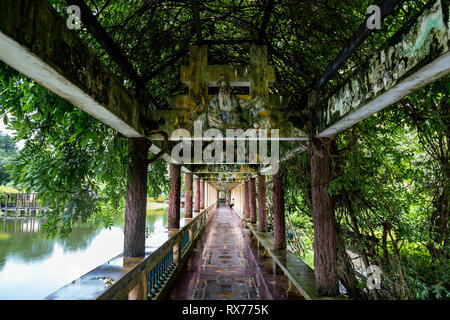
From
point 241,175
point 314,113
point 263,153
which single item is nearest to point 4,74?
point 314,113

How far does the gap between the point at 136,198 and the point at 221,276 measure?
2845 millimetres

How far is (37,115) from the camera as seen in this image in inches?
100

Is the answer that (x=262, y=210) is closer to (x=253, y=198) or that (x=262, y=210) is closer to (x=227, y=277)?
(x=253, y=198)

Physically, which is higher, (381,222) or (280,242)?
(381,222)

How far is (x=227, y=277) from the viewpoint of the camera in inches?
205

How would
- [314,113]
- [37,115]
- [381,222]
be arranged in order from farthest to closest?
1. [381,222]
2. [314,113]
3. [37,115]

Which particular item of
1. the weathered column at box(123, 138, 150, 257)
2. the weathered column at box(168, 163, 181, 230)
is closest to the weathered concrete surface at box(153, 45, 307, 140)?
the weathered column at box(123, 138, 150, 257)

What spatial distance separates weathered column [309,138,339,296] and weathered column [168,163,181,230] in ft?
12.9

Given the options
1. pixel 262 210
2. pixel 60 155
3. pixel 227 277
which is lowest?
pixel 227 277

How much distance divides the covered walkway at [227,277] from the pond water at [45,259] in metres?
1.19

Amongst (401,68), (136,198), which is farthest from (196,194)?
(401,68)

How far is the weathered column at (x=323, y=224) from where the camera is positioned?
3.10 metres
